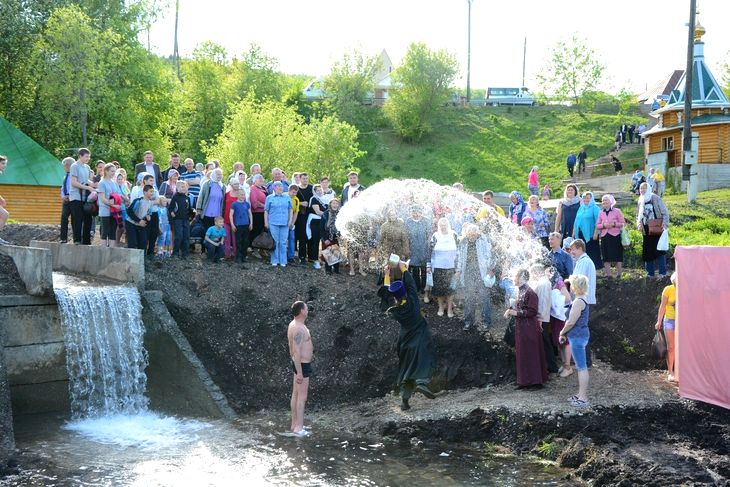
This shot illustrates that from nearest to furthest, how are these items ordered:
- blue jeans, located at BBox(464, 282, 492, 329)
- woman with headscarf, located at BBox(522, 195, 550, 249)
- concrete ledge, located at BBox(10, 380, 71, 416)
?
concrete ledge, located at BBox(10, 380, 71, 416)
blue jeans, located at BBox(464, 282, 492, 329)
woman with headscarf, located at BBox(522, 195, 550, 249)

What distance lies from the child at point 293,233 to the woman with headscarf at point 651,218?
7.86m

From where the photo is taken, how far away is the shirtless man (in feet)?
42.9

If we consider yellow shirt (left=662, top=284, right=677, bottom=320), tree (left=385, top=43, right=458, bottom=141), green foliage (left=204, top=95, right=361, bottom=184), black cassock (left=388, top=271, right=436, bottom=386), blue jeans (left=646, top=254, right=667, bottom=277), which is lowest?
black cassock (left=388, top=271, right=436, bottom=386)

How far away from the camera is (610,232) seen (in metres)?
18.0

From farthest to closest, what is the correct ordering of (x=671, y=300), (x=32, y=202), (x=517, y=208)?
(x=32, y=202), (x=517, y=208), (x=671, y=300)

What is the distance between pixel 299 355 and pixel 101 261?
650 centimetres

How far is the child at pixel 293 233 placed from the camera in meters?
19.1

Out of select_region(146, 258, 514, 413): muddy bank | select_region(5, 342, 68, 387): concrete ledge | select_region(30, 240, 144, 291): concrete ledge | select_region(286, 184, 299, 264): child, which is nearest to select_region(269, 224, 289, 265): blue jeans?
select_region(146, 258, 514, 413): muddy bank

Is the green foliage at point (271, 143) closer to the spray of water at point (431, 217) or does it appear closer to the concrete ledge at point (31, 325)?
the spray of water at point (431, 217)

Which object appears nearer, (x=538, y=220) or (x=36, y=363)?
(x=36, y=363)

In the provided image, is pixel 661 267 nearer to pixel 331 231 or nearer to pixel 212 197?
pixel 331 231

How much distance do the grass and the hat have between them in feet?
135

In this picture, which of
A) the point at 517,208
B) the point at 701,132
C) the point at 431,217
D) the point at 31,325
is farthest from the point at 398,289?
the point at 701,132

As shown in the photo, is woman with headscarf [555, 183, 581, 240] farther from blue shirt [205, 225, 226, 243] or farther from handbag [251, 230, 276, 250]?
blue shirt [205, 225, 226, 243]
